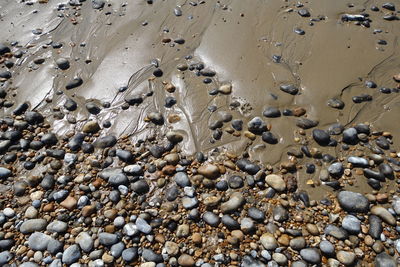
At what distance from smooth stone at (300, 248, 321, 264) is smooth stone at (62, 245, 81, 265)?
7.65 feet

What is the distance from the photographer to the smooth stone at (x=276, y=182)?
403 centimetres

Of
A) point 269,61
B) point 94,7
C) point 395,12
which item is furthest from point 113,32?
point 395,12

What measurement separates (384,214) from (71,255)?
11.0 ft

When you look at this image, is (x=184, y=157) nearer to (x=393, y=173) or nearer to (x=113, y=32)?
(x=393, y=173)

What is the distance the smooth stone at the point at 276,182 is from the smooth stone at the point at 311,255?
735 mm

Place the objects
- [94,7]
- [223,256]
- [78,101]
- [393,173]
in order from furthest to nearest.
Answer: [94,7]
[78,101]
[393,173]
[223,256]

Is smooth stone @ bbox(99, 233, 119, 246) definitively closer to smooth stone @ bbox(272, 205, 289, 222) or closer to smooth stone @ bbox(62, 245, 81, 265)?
smooth stone @ bbox(62, 245, 81, 265)

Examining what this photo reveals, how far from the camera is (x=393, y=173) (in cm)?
411

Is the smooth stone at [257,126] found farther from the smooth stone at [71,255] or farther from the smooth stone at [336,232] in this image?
the smooth stone at [71,255]

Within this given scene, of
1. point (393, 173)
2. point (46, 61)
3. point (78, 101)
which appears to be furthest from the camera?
point (46, 61)

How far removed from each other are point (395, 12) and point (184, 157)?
15.4 feet

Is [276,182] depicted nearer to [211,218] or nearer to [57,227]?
[211,218]

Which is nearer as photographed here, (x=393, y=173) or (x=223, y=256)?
(x=223, y=256)

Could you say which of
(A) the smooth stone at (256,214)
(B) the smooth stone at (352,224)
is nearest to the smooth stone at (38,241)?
(A) the smooth stone at (256,214)
